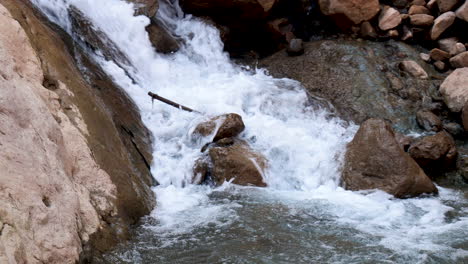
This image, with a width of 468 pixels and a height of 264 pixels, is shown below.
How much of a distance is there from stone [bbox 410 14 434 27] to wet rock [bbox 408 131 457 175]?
132 inches

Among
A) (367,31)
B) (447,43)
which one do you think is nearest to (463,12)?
(447,43)

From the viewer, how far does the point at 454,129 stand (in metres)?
7.62

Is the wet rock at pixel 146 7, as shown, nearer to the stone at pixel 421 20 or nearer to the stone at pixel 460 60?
the stone at pixel 421 20

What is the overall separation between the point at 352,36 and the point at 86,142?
6.47 m

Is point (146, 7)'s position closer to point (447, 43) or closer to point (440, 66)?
point (440, 66)

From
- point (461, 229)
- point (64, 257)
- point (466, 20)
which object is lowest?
point (461, 229)

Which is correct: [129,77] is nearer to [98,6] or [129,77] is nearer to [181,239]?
[98,6]

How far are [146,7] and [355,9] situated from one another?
385cm

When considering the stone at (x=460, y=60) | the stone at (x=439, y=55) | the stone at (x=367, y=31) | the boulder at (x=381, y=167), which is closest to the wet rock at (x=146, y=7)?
the stone at (x=367, y=31)

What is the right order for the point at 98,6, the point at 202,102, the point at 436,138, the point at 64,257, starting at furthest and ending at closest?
the point at 98,6 → the point at 202,102 → the point at 436,138 → the point at 64,257

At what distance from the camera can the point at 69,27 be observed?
7.28 m

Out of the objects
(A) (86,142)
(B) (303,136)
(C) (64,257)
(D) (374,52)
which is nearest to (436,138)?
(B) (303,136)

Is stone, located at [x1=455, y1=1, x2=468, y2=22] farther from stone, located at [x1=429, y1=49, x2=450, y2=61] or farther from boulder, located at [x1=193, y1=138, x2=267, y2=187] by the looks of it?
boulder, located at [x1=193, y1=138, x2=267, y2=187]

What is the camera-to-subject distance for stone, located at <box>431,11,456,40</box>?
368 inches
